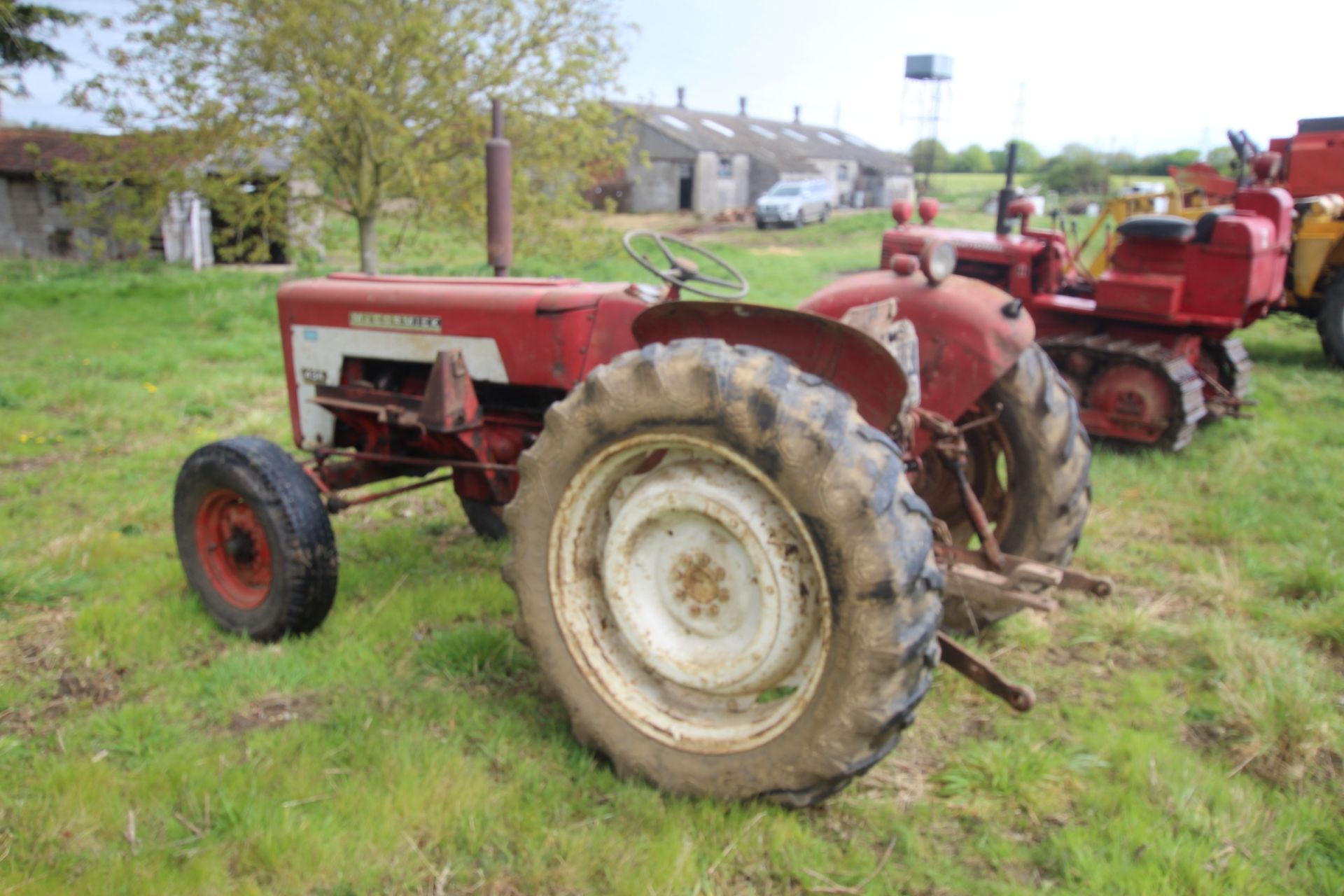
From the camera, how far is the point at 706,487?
2.25 meters

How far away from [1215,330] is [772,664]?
5.16 m

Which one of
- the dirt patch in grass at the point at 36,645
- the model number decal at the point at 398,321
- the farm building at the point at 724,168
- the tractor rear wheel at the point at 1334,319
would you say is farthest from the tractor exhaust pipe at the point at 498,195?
the farm building at the point at 724,168

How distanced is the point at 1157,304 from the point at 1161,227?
0.46 metres

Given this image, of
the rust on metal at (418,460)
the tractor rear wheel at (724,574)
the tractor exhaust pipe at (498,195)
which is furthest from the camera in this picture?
the tractor exhaust pipe at (498,195)

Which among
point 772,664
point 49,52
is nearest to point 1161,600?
point 772,664

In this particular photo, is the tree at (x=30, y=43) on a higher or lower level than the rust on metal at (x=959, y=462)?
higher

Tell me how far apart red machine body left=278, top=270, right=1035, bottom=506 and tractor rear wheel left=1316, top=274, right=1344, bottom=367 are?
618 centimetres

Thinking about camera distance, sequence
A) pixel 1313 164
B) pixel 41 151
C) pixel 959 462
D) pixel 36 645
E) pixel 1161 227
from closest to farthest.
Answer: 1. pixel 959 462
2. pixel 36 645
3. pixel 1161 227
4. pixel 1313 164
5. pixel 41 151

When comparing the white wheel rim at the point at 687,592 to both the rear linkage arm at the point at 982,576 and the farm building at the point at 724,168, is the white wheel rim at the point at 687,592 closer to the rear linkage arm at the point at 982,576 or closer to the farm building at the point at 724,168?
the rear linkage arm at the point at 982,576

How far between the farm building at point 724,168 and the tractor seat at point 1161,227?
2783 centimetres

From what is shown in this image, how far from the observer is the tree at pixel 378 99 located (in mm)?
11578

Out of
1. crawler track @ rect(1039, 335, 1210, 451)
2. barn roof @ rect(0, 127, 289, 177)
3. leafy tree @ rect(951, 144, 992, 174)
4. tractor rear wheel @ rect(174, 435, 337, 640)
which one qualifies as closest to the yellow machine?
crawler track @ rect(1039, 335, 1210, 451)

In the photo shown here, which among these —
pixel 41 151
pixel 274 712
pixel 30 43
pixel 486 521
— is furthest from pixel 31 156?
pixel 274 712

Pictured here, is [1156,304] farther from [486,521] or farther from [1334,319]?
[486,521]
